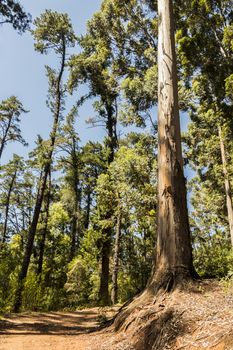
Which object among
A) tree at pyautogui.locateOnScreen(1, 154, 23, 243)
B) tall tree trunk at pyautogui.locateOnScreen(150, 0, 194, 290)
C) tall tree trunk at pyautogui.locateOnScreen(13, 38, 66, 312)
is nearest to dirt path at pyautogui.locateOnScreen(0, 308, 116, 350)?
tall tree trunk at pyautogui.locateOnScreen(150, 0, 194, 290)

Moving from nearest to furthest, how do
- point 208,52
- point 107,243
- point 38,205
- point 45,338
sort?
point 45,338 → point 208,52 → point 38,205 → point 107,243

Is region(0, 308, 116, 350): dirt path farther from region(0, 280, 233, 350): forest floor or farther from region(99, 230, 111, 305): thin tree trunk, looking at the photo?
region(99, 230, 111, 305): thin tree trunk

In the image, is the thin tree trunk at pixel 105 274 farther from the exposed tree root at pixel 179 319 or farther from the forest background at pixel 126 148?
the exposed tree root at pixel 179 319

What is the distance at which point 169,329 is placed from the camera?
12.4ft

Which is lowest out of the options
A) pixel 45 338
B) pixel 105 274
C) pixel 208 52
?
pixel 45 338

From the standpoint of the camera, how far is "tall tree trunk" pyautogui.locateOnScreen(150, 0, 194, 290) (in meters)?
4.97

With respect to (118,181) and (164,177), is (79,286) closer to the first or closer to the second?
(118,181)

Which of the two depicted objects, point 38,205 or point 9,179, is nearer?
point 38,205

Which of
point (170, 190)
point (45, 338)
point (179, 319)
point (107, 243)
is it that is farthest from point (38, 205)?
point (179, 319)

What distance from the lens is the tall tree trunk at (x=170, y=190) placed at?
16.3 feet

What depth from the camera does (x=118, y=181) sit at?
14336mm

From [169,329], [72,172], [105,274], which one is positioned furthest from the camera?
[72,172]

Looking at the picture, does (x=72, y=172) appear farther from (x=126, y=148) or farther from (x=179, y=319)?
(x=179, y=319)

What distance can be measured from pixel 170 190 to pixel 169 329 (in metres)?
2.34
